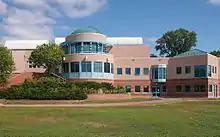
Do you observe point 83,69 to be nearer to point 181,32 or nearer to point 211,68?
point 211,68

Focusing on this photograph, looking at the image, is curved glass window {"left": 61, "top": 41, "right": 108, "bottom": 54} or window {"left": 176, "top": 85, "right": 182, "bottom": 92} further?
window {"left": 176, "top": 85, "right": 182, "bottom": 92}

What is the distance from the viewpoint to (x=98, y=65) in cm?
6247

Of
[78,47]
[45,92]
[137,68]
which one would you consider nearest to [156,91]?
[137,68]

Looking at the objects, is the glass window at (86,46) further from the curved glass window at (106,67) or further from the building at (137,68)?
the curved glass window at (106,67)

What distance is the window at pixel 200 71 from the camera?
63469mm

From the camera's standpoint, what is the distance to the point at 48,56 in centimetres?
6059

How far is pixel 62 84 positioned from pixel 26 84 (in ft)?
15.3

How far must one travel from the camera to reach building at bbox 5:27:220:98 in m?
62.3

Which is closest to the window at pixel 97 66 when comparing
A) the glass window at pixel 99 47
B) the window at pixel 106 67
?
the window at pixel 106 67

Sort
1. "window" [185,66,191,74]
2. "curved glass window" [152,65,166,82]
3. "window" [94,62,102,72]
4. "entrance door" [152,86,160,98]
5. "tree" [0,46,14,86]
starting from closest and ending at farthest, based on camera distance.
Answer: "tree" [0,46,14,86] → "window" [94,62,102,72] → "window" [185,66,191,74] → "entrance door" [152,86,160,98] → "curved glass window" [152,65,166,82]

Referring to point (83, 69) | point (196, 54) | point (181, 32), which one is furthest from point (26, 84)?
point (181, 32)

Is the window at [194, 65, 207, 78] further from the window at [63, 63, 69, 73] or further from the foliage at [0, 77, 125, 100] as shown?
the foliage at [0, 77, 125, 100]

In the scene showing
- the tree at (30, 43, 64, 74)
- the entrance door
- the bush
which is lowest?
the entrance door

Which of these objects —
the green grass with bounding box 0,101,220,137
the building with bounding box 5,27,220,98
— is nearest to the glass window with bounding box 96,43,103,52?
the building with bounding box 5,27,220,98
